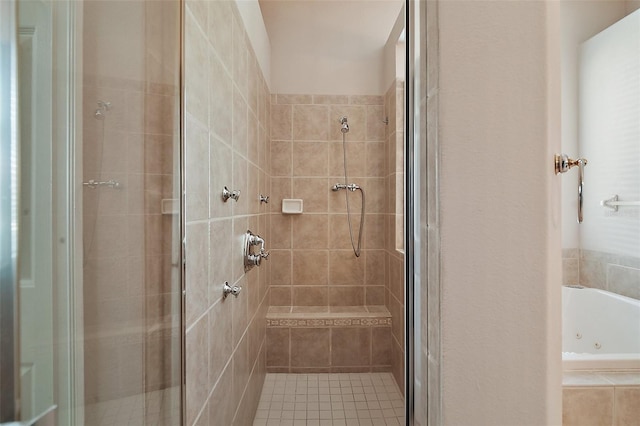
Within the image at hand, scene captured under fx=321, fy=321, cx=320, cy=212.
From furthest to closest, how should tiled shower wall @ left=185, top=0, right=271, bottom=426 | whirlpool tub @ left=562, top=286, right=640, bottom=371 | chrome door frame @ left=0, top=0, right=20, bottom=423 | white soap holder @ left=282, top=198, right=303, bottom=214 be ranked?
white soap holder @ left=282, top=198, right=303, bottom=214 → whirlpool tub @ left=562, top=286, right=640, bottom=371 → tiled shower wall @ left=185, top=0, right=271, bottom=426 → chrome door frame @ left=0, top=0, right=20, bottom=423

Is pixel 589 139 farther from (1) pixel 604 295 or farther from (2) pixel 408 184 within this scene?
(2) pixel 408 184

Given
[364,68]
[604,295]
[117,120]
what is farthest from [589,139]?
[117,120]

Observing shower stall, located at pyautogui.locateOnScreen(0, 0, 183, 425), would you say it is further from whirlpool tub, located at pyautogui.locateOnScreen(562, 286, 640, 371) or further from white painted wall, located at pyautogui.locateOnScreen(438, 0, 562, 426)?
whirlpool tub, located at pyautogui.locateOnScreen(562, 286, 640, 371)

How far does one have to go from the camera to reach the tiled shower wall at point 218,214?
84 centimetres

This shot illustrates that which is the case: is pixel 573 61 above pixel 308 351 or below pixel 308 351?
above

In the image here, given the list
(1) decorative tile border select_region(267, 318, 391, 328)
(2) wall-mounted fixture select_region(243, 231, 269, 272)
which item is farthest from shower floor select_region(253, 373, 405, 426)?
(2) wall-mounted fixture select_region(243, 231, 269, 272)

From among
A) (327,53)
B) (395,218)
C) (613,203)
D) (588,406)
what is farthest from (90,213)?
(327,53)

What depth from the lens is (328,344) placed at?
227 centimetres

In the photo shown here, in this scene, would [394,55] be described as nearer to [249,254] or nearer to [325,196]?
[325,196]

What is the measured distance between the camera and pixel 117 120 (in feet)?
1.67

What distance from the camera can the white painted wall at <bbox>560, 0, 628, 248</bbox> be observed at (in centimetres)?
206

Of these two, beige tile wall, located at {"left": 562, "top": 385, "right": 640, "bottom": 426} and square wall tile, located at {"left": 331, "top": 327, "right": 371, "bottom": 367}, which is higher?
beige tile wall, located at {"left": 562, "top": 385, "right": 640, "bottom": 426}

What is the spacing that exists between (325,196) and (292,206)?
0.28 meters

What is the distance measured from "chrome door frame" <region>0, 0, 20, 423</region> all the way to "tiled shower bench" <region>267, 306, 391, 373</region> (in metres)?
2.05
